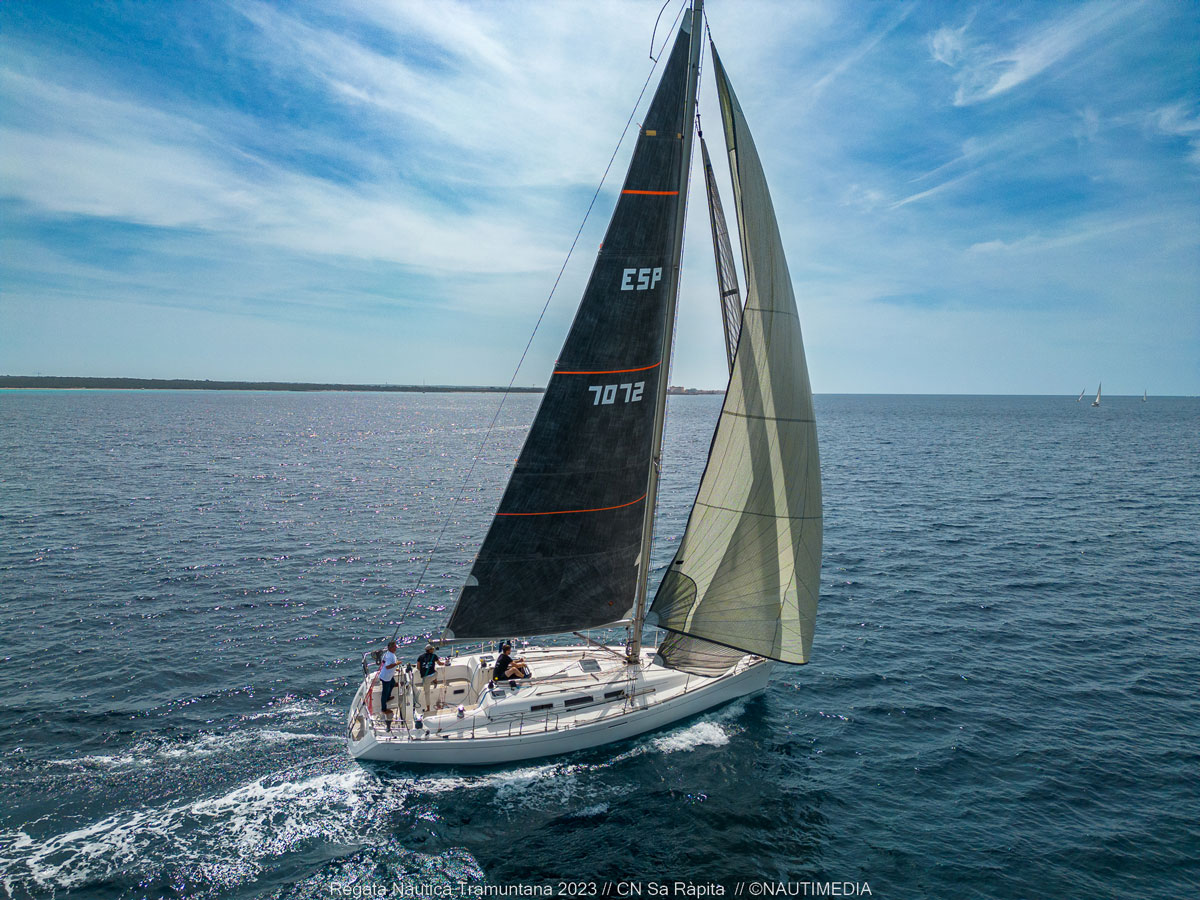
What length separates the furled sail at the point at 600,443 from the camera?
15.4m

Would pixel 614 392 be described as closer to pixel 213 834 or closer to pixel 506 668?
pixel 506 668

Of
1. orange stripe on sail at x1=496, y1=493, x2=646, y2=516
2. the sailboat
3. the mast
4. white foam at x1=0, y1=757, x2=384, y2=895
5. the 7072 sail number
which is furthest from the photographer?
orange stripe on sail at x1=496, y1=493, x2=646, y2=516

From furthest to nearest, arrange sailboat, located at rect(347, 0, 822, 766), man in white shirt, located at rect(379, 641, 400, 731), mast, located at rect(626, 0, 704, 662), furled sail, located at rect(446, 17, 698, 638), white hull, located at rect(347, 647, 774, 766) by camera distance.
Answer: man in white shirt, located at rect(379, 641, 400, 731) → white hull, located at rect(347, 647, 774, 766) → sailboat, located at rect(347, 0, 822, 766) → furled sail, located at rect(446, 17, 698, 638) → mast, located at rect(626, 0, 704, 662)

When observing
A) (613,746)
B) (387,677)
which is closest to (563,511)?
(387,677)

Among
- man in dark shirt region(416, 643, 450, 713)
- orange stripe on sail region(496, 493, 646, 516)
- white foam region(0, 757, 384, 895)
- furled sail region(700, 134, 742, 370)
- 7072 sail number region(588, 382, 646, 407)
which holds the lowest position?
white foam region(0, 757, 384, 895)

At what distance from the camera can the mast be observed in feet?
49.2

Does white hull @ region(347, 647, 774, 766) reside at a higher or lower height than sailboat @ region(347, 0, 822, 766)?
lower

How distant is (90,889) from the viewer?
12484 mm

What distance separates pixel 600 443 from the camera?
1672 cm

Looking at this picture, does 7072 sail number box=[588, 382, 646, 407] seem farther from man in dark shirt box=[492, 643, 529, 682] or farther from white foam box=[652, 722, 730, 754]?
white foam box=[652, 722, 730, 754]

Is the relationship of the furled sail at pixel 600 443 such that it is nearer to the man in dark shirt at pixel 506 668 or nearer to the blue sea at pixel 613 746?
the man in dark shirt at pixel 506 668

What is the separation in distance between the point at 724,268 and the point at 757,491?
241 inches

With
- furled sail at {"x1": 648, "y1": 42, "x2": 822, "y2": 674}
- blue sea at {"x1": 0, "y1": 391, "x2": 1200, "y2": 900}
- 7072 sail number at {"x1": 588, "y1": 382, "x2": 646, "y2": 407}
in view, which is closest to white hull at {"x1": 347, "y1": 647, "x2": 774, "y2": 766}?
blue sea at {"x1": 0, "y1": 391, "x2": 1200, "y2": 900}

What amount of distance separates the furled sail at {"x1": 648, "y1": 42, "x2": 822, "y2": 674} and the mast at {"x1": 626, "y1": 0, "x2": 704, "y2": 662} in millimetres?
754
